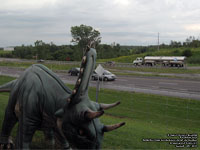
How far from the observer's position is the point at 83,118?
14.3ft

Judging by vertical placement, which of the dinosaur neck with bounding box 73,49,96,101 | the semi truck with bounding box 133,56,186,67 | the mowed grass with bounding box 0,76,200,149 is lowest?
the mowed grass with bounding box 0,76,200,149

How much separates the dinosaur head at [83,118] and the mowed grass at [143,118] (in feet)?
10.0

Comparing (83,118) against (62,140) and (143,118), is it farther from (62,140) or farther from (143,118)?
(143,118)

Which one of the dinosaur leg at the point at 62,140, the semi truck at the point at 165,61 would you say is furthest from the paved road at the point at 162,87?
Answer: the semi truck at the point at 165,61

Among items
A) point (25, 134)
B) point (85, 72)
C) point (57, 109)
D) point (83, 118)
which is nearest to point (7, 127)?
point (25, 134)

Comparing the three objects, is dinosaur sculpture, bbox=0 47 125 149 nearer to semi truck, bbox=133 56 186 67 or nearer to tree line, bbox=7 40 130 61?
tree line, bbox=7 40 130 61

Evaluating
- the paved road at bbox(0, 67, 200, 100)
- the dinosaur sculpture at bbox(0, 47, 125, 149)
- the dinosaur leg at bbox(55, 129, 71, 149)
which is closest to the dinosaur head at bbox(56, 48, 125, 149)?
the dinosaur sculpture at bbox(0, 47, 125, 149)

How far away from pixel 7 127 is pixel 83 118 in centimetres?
291

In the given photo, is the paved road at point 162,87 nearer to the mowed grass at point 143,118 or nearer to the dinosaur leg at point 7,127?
the mowed grass at point 143,118

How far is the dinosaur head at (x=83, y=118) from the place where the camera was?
14.4 ft

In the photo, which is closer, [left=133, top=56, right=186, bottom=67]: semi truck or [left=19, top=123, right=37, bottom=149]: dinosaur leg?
[left=19, top=123, right=37, bottom=149]: dinosaur leg

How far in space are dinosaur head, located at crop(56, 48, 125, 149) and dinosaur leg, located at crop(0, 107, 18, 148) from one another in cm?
193

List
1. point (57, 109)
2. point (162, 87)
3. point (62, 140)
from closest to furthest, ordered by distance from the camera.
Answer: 1. point (57, 109)
2. point (62, 140)
3. point (162, 87)

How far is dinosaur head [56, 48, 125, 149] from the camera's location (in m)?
4.38
